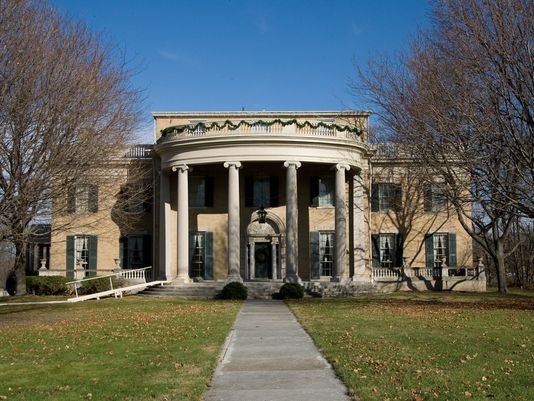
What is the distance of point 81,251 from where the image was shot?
3862cm

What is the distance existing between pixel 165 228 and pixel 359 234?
1015 centimetres

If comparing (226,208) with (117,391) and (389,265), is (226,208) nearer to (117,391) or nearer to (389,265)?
(389,265)

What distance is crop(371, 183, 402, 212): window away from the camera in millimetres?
38031

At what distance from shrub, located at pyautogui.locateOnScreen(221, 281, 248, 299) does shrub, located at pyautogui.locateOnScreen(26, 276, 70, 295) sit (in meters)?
9.68

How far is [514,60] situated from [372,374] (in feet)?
45.8

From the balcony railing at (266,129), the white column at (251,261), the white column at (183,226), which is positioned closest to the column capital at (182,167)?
the white column at (183,226)

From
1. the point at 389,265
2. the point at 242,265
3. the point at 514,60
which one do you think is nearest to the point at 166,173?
the point at 242,265

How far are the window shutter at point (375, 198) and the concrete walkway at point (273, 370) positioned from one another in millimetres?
22090

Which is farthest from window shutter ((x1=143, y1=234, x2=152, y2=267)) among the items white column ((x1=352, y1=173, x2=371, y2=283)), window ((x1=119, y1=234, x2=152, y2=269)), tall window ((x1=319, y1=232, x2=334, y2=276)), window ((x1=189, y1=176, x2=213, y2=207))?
white column ((x1=352, y1=173, x2=371, y2=283))

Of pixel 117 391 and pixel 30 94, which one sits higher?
pixel 30 94

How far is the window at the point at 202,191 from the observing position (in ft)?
122

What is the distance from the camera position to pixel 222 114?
128 feet

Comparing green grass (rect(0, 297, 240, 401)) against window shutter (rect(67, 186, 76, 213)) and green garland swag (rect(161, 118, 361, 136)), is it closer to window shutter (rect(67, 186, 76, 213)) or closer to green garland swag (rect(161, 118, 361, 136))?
window shutter (rect(67, 186, 76, 213))

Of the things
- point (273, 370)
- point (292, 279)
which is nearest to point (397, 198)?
point (292, 279)
